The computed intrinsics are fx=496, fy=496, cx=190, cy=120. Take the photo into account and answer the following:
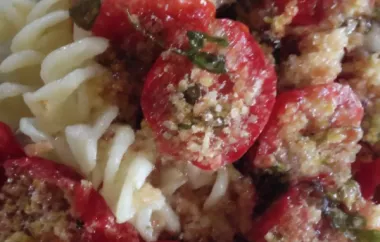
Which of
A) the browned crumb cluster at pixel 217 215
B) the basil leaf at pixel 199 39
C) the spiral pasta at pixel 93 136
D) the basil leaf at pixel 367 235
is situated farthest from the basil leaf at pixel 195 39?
the basil leaf at pixel 367 235

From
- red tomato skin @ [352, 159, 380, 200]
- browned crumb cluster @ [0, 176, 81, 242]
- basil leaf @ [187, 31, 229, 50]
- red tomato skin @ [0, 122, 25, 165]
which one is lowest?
red tomato skin @ [352, 159, 380, 200]

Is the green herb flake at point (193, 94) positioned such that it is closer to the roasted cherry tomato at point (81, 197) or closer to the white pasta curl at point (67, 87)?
the white pasta curl at point (67, 87)

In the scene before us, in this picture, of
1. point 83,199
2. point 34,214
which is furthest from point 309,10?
point 34,214

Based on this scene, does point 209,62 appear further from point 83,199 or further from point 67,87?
point 83,199

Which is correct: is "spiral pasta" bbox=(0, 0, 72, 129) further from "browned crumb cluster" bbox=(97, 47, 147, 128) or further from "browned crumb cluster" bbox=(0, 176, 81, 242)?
"browned crumb cluster" bbox=(0, 176, 81, 242)

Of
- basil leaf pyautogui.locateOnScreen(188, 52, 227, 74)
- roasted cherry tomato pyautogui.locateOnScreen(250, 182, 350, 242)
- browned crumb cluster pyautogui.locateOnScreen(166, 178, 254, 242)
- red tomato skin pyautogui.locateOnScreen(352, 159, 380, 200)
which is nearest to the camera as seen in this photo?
basil leaf pyautogui.locateOnScreen(188, 52, 227, 74)

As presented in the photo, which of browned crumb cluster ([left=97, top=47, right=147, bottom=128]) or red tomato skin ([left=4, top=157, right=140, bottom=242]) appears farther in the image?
browned crumb cluster ([left=97, top=47, right=147, bottom=128])

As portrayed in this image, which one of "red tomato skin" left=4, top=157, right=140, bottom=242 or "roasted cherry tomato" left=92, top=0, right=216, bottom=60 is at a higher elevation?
"roasted cherry tomato" left=92, top=0, right=216, bottom=60

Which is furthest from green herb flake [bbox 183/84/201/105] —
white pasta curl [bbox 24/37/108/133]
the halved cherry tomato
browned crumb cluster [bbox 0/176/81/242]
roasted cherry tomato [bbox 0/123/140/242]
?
browned crumb cluster [bbox 0/176/81/242]

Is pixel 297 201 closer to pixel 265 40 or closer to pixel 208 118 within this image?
pixel 208 118
